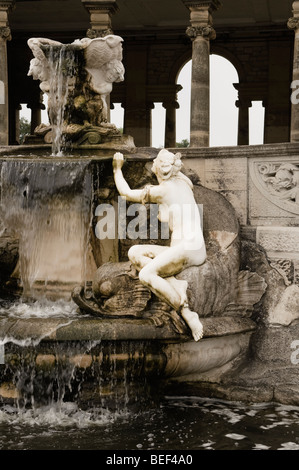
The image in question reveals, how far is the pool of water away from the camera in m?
8.89

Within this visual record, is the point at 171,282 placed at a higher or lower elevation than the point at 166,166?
lower

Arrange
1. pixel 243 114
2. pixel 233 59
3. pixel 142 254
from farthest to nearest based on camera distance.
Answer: pixel 233 59, pixel 243 114, pixel 142 254

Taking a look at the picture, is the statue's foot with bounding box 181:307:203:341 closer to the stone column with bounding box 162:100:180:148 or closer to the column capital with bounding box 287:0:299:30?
the column capital with bounding box 287:0:299:30

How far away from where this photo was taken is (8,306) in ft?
37.2

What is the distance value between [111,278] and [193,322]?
1100 mm

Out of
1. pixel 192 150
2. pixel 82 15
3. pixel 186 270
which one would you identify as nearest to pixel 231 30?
pixel 82 15

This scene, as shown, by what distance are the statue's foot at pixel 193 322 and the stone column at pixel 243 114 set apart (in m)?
20.7

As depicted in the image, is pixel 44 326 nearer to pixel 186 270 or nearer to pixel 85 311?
pixel 85 311

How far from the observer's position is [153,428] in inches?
370

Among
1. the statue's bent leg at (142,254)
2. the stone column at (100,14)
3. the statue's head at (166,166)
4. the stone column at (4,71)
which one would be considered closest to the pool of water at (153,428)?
the statue's bent leg at (142,254)

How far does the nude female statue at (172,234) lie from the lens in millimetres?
10164

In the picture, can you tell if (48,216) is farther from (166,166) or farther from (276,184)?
(276,184)

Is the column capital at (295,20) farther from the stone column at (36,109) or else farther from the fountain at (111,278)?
the stone column at (36,109)

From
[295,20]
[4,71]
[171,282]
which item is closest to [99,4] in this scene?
[4,71]
